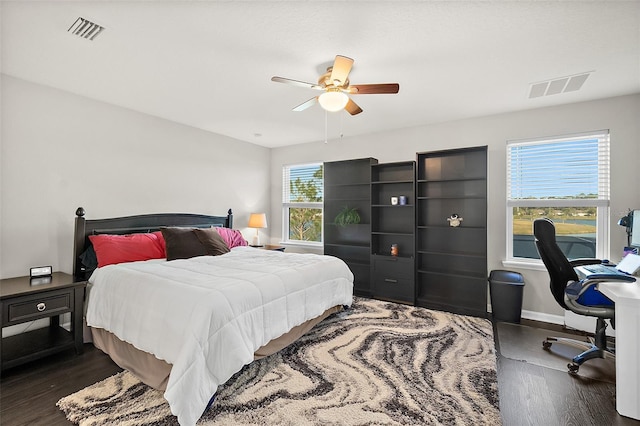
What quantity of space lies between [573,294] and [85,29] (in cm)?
451

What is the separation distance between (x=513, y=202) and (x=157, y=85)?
4399mm

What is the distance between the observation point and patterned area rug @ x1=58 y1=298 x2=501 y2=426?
1.86m

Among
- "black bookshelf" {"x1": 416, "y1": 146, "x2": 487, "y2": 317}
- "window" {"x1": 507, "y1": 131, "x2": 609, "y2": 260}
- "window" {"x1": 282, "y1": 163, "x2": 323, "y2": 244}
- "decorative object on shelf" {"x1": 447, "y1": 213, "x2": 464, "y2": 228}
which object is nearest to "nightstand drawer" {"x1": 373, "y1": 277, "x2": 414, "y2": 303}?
"black bookshelf" {"x1": 416, "y1": 146, "x2": 487, "y2": 317}

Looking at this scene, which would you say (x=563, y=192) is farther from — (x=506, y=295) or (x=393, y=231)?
(x=393, y=231)

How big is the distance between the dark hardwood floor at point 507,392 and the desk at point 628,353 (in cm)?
10

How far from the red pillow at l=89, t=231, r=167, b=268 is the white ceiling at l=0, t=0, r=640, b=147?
1597 mm

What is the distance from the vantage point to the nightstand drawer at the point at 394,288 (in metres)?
4.15

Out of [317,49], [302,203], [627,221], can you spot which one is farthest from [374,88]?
[302,203]

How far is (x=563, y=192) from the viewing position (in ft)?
11.6

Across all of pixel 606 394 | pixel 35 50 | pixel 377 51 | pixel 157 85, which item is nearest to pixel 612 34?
pixel 377 51

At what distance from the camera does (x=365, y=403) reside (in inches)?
78.7

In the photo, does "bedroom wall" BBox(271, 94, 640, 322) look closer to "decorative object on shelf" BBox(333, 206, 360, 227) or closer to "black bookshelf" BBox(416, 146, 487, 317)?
"black bookshelf" BBox(416, 146, 487, 317)

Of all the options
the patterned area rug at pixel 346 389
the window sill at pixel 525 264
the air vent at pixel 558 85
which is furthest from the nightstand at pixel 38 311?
the air vent at pixel 558 85

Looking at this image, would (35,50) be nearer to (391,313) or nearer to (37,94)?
(37,94)
